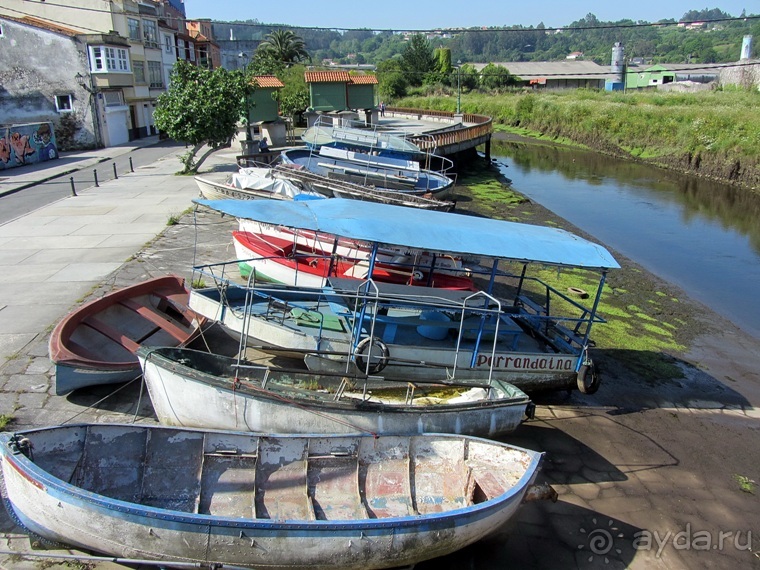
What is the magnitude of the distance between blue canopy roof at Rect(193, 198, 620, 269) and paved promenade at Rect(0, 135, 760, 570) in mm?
2863

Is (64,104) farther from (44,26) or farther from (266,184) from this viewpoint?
(266,184)

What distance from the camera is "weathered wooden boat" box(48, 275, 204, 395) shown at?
29.2 ft

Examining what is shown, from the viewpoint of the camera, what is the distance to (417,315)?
1123 cm

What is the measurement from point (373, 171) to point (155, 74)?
99.0ft

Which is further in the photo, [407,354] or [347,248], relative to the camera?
[347,248]

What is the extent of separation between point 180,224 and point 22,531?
14020 millimetres

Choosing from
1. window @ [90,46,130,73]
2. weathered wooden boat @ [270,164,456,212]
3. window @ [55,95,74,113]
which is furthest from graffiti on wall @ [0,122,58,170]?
weathered wooden boat @ [270,164,456,212]

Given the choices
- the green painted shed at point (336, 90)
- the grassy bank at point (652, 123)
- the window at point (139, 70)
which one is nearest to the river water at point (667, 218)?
the grassy bank at point (652, 123)

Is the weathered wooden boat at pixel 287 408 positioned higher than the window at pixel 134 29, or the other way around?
the window at pixel 134 29

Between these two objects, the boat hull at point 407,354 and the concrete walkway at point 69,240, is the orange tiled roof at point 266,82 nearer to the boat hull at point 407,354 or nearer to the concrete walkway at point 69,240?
the concrete walkway at point 69,240

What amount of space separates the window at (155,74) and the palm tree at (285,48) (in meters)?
14.8

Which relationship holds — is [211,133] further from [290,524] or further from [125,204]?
[290,524]

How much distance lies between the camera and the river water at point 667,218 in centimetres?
1881

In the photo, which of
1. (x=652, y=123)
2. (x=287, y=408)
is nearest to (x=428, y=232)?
(x=287, y=408)
